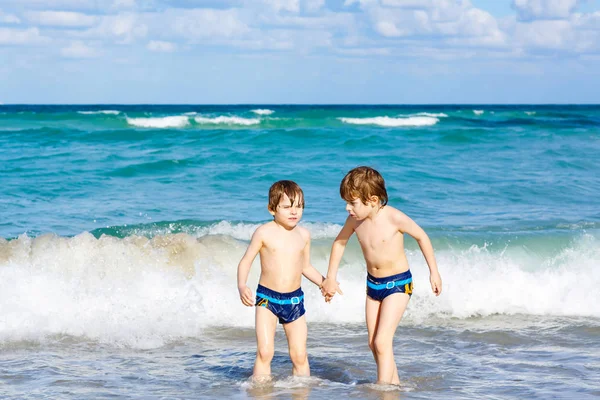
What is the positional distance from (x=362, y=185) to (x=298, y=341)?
1060 millimetres

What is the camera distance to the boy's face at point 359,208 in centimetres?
461

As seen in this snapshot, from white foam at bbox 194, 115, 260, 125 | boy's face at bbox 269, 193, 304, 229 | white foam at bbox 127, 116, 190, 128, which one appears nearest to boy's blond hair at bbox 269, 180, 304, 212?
boy's face at bbox 269, 193, 304, 229

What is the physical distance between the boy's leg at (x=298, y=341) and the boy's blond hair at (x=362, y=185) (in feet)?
2.79

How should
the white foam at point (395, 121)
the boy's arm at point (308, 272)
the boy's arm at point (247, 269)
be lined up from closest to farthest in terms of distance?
the boy's arm at point (247, 269) → the boy's arm at point (308, 272) → the white foam at point (395, 121)

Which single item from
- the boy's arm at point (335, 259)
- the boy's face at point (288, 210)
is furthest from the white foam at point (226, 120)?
the boy's face at point (288, 210)

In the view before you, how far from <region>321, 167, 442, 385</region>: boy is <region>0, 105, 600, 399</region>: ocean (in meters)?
0.31

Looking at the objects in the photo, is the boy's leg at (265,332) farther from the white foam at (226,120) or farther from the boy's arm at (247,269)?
the white foam at (226,120)

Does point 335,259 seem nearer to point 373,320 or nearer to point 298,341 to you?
point 373,320

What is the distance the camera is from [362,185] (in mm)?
4555

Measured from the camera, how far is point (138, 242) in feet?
27.5

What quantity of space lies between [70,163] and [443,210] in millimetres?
8519

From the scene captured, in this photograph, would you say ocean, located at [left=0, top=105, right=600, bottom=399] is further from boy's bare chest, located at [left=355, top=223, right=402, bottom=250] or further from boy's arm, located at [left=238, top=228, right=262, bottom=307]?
boy's bare chest, located at [left=355, top=223, right=402, bottom=250]

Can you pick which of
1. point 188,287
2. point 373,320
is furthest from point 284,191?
point 188,287

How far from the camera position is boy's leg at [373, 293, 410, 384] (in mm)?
4598
